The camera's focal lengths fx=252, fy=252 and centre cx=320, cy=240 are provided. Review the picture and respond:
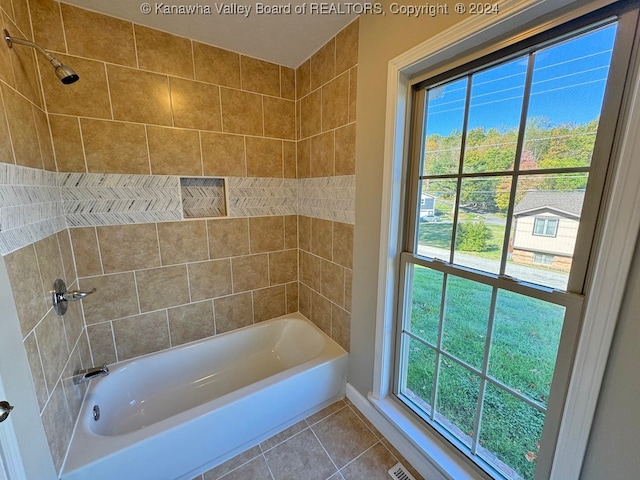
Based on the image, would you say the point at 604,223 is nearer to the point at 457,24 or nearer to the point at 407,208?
the point at 407,208

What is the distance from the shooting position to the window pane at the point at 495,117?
922 mm

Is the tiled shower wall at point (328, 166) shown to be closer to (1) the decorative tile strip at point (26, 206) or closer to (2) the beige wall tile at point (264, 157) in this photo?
(2) the beige wall tile at point (264, 157)

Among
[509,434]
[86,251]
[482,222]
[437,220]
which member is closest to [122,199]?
[86,251]

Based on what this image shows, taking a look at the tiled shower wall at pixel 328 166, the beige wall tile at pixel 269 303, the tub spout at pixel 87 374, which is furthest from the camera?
the beige wall tile at pixel 269 303

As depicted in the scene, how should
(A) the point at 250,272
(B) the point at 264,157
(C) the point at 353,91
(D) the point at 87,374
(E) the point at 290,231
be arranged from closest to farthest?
(D) the point at 87,374 < (C) the point at 353,91 < (B) the point at 264,157 < (A) the point at 250,272 < (E) the point at 290,231

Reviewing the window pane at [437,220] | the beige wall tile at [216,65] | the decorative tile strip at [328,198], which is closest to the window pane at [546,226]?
the window pane at [437,220]

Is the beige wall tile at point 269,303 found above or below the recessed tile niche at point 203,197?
below

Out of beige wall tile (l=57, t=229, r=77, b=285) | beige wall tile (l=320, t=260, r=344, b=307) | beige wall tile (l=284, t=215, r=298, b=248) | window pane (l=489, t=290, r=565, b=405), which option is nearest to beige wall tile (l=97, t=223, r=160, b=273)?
beige wall tile (l=57, t=229, r=77, b=285)

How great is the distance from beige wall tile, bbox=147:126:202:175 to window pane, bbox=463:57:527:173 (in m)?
1.59

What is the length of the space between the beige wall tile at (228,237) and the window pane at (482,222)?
4.80 feet

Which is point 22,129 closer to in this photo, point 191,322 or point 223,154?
point 223,154

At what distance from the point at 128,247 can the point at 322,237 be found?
1.26 m

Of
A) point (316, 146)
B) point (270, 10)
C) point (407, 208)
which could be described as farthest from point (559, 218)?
point (270, 10)

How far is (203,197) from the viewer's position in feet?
6.04
